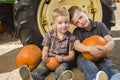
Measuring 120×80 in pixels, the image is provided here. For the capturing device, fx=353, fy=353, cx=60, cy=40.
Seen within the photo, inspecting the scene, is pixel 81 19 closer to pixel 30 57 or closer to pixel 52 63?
pixel 52 63

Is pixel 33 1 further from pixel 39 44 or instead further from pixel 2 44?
pixel 2 44

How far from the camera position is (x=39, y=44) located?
4.82 meters

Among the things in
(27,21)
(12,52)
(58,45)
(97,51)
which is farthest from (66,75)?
(12,52)

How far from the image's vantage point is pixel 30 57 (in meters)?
4.41

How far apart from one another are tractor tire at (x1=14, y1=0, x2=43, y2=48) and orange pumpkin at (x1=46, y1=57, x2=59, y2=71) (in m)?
0.56

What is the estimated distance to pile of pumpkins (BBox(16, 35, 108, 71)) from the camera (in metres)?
4.17

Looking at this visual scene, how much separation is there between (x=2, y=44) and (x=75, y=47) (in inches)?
81.2

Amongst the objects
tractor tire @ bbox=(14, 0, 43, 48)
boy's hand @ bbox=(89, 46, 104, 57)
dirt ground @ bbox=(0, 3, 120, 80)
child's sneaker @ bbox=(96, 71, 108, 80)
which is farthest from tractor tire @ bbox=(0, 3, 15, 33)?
child's sneaker @ bbox=(96, 71, 108, 80)

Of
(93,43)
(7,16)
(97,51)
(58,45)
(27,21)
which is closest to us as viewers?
(97,51)

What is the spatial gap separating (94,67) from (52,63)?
1.83 ft

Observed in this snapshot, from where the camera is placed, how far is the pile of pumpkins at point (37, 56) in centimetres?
417

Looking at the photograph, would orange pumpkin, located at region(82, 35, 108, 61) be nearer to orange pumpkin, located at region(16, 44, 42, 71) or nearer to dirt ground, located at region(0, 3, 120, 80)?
dirt ground, located at region(0, 3, 120, 80)

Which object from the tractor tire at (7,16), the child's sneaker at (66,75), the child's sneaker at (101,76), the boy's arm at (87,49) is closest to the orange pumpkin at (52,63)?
the boy's arm at (87,49)

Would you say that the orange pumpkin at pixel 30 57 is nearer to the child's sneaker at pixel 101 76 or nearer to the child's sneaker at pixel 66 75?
the child's sneaker at pixel 66 75
